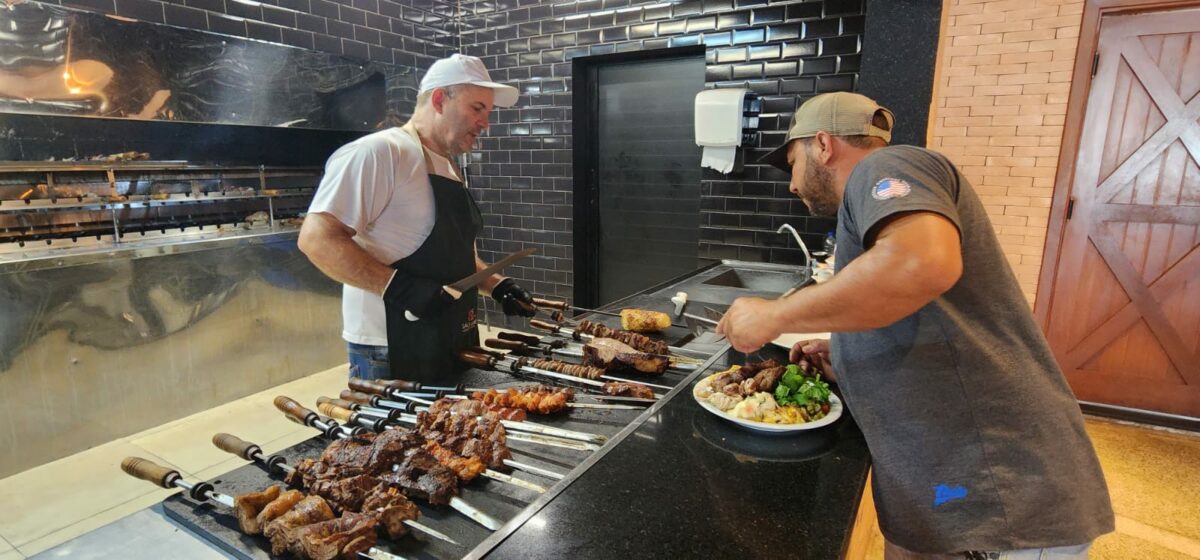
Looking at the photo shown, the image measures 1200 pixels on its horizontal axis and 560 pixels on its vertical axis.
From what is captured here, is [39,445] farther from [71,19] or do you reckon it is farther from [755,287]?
[755,287]

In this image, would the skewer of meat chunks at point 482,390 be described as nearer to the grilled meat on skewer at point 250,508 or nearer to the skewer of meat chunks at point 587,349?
the skewer of meat chunks at point 587,349

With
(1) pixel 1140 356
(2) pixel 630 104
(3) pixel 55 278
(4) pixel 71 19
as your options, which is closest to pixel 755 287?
(2) pixel 630 104

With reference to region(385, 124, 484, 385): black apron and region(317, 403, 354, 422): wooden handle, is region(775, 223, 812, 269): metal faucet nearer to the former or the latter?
region(385, 124, 484, 385): black apron

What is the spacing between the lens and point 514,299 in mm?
2676

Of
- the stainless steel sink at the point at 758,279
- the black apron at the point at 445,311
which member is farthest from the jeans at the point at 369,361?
the stainless steel sink at the point at 758,279

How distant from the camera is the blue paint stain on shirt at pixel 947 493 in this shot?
4.46 feet

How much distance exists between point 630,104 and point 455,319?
3.51 meters

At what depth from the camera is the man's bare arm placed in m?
2.20

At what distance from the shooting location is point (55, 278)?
11.5 ft

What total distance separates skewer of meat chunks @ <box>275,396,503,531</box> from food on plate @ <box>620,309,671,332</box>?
121 cm

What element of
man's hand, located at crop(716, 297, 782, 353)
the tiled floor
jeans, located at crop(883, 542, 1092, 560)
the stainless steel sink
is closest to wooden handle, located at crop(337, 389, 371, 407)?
man's hand, located at crop(716, 297, 782, 353)

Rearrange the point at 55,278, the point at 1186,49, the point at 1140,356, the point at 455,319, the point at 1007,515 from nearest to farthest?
the point at 1007,515 → the point at 455,319 → the point at 55,278 → the point at 1186,49 → the point at 1140,356

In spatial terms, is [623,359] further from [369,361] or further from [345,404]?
[369,361]

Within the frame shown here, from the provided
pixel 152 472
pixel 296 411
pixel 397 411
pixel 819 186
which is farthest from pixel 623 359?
pixel 152 472
